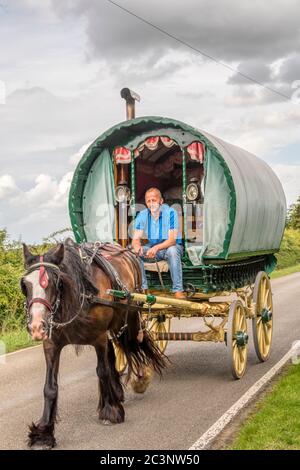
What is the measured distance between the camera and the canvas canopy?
29.1ft

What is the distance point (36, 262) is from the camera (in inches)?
233

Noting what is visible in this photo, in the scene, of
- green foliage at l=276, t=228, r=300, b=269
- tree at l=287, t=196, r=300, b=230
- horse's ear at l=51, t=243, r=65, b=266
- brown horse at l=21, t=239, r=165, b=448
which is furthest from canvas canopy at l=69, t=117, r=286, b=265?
tree at l=287, t=196, r=300, b=230

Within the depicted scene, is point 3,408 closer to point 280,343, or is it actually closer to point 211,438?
point 211,438

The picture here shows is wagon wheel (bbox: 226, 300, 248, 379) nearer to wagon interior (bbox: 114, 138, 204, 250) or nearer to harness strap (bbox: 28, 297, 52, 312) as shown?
wagon interior (bbox: 114, 138, 204, 250)

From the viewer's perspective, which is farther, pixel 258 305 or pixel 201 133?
pixel 258 305

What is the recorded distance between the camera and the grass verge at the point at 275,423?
19.5 feet

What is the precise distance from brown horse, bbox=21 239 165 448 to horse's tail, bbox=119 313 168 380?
0.01 metres

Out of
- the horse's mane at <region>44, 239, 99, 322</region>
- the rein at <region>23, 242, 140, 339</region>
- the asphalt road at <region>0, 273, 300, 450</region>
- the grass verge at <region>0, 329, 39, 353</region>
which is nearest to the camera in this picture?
the rein at <region>23, 242, 140, 339</region>

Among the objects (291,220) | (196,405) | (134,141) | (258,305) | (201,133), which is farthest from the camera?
(291,220)

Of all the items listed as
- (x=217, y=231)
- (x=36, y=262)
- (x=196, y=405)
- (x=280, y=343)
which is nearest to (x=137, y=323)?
(x=196, y=405)

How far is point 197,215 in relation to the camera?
9.54 meters

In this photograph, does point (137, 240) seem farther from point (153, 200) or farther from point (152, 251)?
point (153, 200)

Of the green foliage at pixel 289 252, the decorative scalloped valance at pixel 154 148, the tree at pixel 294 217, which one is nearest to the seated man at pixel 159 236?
the decorative scalloped valance at pixel 154 148
